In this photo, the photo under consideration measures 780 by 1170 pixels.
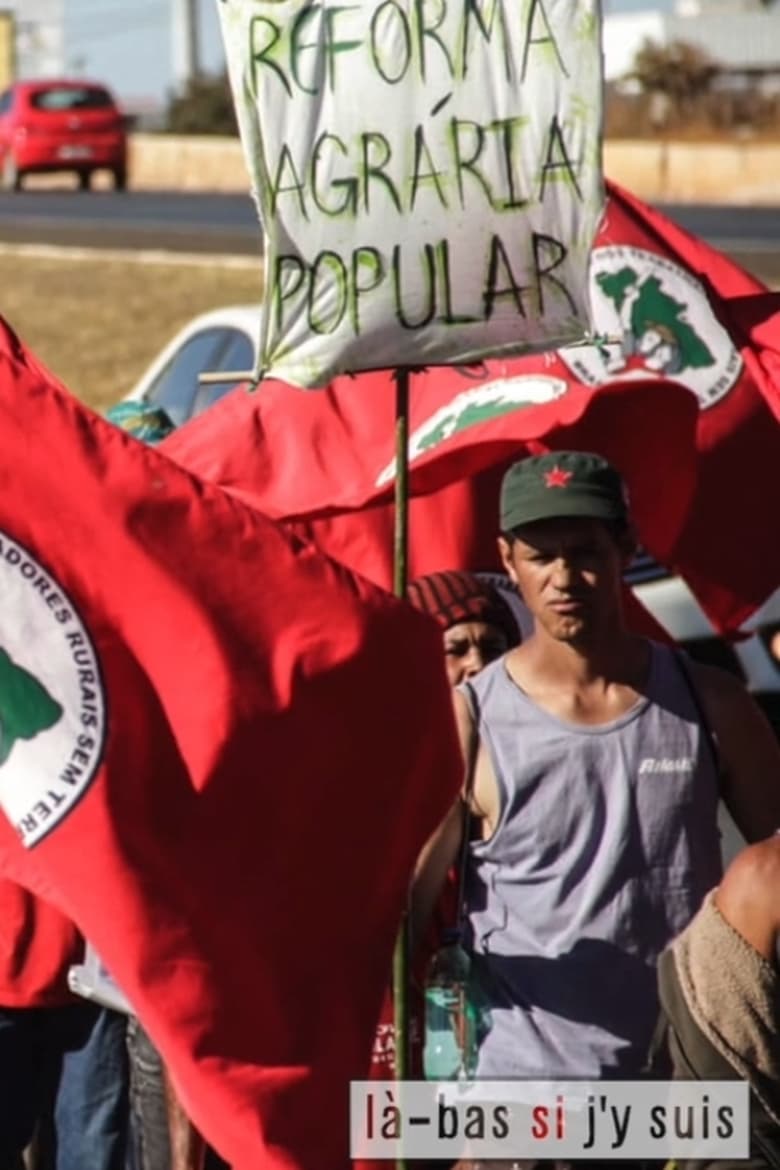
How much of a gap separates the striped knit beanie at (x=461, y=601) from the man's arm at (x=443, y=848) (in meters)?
0.81

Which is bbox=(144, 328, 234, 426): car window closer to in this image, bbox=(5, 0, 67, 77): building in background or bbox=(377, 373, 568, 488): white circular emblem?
bbox=(377, 373, 568, 488): white circular emblem

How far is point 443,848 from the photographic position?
5.82 meters

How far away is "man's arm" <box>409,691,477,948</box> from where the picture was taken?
5.79m

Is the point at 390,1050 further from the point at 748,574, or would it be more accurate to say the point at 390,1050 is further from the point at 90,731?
the point at 748,574

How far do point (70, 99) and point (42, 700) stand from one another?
133 ft

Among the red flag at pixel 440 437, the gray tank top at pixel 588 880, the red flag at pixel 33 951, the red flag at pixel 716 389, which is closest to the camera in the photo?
the gray tank top at pixel 588 880

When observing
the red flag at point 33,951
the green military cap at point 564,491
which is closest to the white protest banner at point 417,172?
the green military cap at point 564,491

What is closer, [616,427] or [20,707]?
[20,707]

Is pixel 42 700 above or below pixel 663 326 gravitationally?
below

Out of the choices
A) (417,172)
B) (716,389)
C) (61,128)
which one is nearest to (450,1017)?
(417,172)

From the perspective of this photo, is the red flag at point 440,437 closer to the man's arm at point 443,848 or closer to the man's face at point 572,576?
the man's face at point 572,576

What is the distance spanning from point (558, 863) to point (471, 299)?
1.13m

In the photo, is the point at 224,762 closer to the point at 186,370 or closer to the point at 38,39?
the point at 186,370

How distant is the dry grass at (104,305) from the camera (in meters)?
26.2
